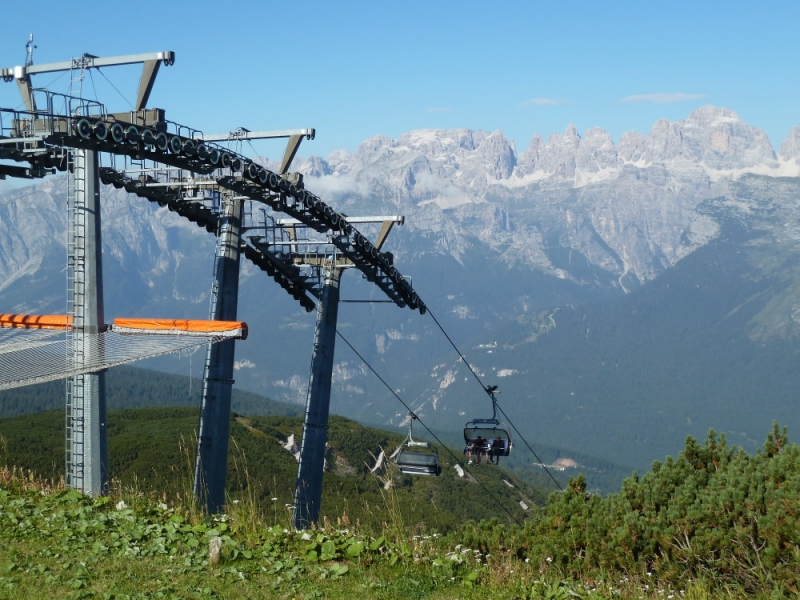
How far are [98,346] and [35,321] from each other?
12.1 feet

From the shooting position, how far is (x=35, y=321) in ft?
67.4

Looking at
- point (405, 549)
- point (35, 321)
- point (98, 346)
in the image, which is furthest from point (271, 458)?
point (405, 549)

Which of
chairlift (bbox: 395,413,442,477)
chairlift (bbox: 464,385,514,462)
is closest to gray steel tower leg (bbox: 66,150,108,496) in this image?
chairlift (bbox: 395,413,442,477)

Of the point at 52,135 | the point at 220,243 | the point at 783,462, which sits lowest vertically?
the point at 783,462

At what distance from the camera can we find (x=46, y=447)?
119938 mm

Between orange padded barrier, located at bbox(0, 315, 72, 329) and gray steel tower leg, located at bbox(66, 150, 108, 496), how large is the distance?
4.69 ft

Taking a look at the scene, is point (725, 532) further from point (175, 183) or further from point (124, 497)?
point (175, 183)

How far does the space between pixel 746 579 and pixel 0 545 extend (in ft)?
29.6

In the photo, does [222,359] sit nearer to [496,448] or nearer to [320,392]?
[320,392]

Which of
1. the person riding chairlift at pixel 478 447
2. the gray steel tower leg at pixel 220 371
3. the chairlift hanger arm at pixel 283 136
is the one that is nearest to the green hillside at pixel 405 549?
the gray steel tower leg at pixel 220 371

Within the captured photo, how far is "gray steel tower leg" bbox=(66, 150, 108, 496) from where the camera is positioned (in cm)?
1788

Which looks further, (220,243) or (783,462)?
(220,243)

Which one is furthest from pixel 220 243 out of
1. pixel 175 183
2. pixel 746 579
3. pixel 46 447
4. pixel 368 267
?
pixel 46 447

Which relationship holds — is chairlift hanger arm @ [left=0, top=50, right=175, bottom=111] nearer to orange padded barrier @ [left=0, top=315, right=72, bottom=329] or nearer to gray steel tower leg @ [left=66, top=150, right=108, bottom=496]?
gray steel tower leg @ [left=66, top=150, right=108, bottom=496]
